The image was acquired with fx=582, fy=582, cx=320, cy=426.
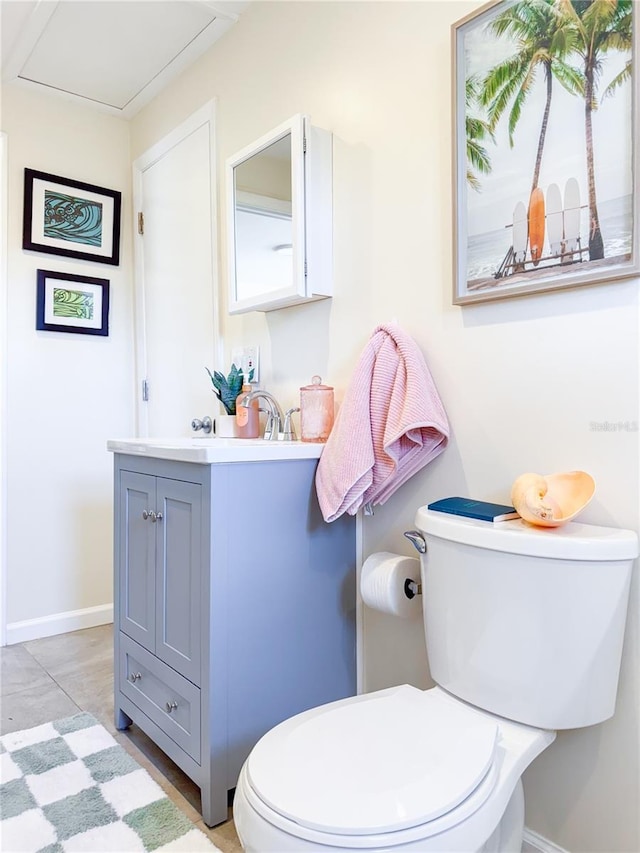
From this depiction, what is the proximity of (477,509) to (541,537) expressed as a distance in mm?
188

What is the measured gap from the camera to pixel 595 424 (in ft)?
3.78

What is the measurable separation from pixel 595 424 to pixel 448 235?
1.90 ft

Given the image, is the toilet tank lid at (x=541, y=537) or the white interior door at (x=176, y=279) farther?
the white interior door at (x=176, y=279)

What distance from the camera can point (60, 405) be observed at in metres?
2.62

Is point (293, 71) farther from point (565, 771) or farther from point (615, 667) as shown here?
point (565, 771)

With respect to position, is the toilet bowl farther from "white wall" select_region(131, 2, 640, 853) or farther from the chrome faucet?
the chrome faucet

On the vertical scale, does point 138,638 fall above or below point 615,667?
below

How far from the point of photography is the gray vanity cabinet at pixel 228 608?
134cm

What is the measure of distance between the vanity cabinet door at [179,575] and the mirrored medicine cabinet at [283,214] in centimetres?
68

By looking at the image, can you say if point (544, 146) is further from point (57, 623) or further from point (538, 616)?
point (57, 623)

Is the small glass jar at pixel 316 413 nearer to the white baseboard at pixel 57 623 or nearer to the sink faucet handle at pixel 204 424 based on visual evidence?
the sink faucet handle at pixel 204 424

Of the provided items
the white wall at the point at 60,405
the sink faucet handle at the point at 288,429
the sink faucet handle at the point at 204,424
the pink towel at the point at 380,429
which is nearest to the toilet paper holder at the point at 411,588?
the pink towel at the point at 380,429

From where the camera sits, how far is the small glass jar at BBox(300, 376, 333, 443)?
1.66m

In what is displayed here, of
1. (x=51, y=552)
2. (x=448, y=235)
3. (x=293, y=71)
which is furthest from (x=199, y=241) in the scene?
(x=51, y=552)
